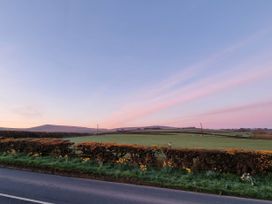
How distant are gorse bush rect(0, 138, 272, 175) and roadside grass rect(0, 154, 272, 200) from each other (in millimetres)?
370

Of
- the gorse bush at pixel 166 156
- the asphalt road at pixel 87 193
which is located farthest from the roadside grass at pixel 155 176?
the asphalt road at pixel 87 193

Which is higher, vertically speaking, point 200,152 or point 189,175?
point 200,152

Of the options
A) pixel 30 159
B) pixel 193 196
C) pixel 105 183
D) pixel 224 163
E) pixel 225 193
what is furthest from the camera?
pixel 30 159

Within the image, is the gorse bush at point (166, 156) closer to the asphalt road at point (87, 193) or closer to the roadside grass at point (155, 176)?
the roadside grass at point (155, 176)

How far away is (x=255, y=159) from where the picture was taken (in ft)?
42.3

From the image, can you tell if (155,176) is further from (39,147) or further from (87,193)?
(39,147)

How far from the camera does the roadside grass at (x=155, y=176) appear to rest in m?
10.8

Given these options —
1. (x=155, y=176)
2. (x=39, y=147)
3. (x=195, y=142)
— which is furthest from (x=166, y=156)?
(x=195, y=142)

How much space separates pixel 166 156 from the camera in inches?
551

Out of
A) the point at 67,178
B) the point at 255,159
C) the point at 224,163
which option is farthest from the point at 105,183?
the point at 255,159

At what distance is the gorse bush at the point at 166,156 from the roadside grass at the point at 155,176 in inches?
14.6

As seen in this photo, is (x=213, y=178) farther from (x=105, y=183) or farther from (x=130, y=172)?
(x=105, y=183)

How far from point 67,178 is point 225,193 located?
5745 millimetres

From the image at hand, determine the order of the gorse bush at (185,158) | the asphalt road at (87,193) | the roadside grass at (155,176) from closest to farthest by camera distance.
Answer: the asphalt road at (87,193) < the roadside grass at (155,176) < the gorse bush at (185,158)
